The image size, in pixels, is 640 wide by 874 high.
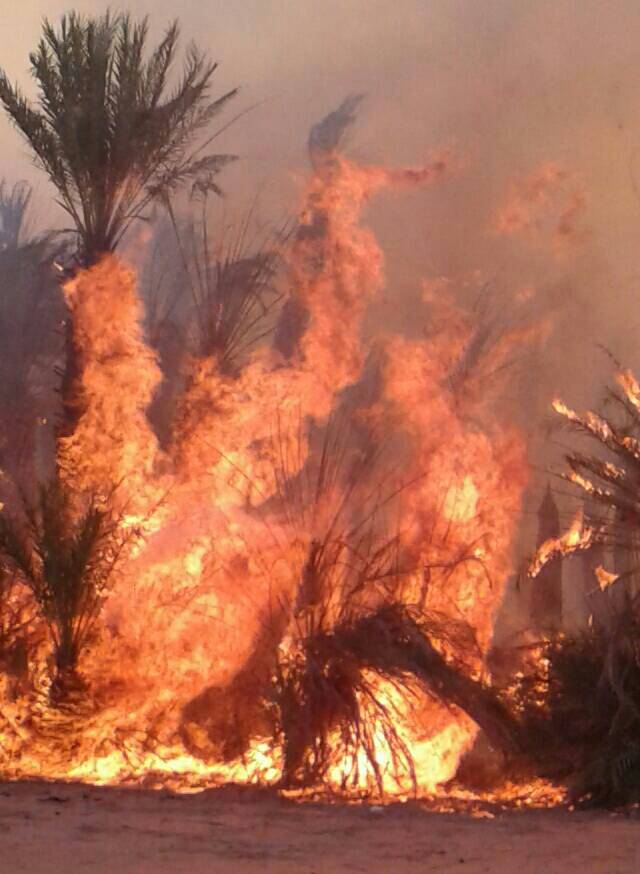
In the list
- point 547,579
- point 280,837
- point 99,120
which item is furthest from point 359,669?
point 547,579

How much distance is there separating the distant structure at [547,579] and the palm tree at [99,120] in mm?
7920

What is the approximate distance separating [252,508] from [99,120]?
16.3 ft

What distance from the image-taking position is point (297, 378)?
1359 centimetres

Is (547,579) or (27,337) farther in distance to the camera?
(547,579)

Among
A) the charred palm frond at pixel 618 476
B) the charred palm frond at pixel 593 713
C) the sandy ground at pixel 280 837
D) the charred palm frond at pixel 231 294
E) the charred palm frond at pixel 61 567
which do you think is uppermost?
the charred palm frond at pixel 231 294

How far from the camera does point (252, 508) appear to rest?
13.9 meters

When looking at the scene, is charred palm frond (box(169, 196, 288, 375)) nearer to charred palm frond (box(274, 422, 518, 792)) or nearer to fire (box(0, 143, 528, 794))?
fire (box(0, 143, 528, 794))

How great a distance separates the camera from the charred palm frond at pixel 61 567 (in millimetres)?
11180

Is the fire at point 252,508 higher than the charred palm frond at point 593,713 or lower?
higher

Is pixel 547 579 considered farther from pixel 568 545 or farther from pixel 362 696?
pixel 362 696

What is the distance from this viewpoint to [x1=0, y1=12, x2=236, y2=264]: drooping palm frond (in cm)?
1340

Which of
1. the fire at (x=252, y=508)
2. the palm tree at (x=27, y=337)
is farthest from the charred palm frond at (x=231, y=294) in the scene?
the palm tree at (x=27, y=337)

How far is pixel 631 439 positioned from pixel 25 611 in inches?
263

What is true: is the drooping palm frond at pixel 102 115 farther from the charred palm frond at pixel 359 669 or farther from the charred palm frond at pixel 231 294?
the charred palm frond at pixel 359 669
